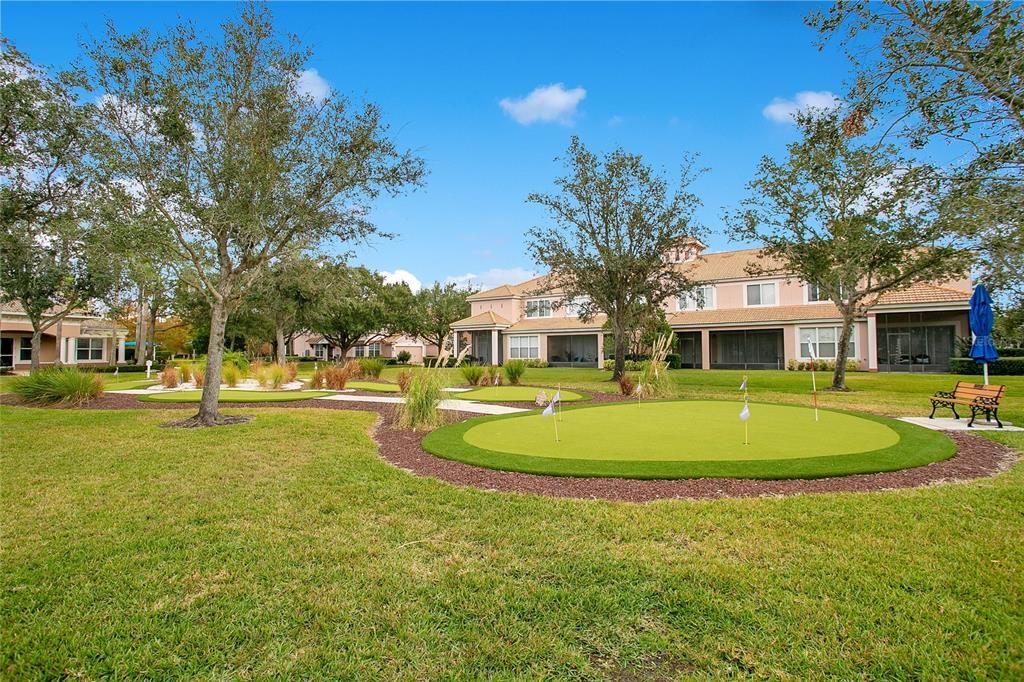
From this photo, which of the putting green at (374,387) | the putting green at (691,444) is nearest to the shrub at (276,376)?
the putting green at (374,387)

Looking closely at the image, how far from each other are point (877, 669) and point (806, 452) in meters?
4.87

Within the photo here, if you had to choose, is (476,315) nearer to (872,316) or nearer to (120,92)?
(872,316)

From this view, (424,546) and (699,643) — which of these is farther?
(424,546)

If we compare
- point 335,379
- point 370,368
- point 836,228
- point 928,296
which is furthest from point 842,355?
point 370,368

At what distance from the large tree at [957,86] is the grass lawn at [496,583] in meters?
3.30

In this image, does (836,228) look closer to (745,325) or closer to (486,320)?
(745,325)

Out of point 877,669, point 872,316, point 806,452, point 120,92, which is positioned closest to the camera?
point 877,669

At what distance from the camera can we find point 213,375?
423 inches

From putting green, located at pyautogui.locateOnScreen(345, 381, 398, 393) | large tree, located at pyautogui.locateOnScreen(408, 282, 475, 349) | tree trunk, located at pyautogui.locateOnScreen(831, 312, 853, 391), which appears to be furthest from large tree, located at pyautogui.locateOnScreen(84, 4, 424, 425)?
large tree, located at pyautogui.locateOnScreen(408, 282, 475, 349)

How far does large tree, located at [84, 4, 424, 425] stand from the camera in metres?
9.55

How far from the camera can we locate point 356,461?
24.3 feet

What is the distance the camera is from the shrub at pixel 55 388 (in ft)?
47.3

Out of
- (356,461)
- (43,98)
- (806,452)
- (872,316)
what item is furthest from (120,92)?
(872,316)

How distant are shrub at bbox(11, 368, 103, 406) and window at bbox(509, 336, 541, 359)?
27.1 meters
